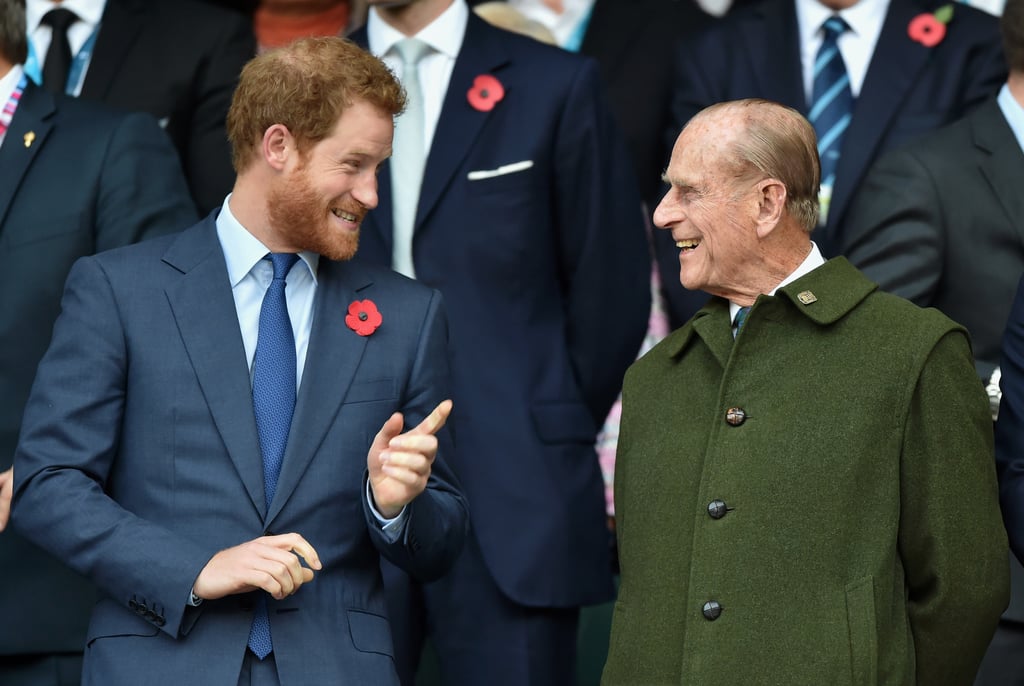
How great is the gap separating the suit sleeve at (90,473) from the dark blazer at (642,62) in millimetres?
2110

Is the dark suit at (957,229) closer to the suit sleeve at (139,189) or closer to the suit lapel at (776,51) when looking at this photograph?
the suit lapel at (776,51)

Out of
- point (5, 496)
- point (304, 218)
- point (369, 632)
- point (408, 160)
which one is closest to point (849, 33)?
point (408, 160)

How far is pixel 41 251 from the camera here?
4117 mm

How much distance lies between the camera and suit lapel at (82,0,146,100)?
193 inches

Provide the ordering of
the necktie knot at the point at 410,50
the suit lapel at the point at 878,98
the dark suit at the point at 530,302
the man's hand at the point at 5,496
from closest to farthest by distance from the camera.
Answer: the man's hand at the point at 5,496 < the dark suit at the point at 530,302 < the necktie knot at the point at 410,50 < the suit lapel at the point at 878,98

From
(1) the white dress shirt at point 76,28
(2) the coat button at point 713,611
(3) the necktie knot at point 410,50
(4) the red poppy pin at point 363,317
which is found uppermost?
(3) the necktie knot at point 410,50

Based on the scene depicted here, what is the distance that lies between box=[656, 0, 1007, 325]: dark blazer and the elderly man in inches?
51.4

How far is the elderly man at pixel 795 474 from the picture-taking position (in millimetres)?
3184

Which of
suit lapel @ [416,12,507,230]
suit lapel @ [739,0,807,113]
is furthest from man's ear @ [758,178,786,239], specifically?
suit lapel @ [739,0,807,113]

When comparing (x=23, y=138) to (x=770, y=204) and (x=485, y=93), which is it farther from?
(x=770, y=204)

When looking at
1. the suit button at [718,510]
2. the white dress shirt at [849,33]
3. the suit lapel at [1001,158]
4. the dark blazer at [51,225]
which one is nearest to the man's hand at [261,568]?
the suit button at [718,510]

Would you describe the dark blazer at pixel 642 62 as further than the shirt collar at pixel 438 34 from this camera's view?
Yes

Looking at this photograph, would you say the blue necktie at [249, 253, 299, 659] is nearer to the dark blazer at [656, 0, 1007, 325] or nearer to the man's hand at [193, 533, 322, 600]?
the man's hand at [193, 533, 322, 600]

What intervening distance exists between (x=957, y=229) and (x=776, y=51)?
34.4 inches
